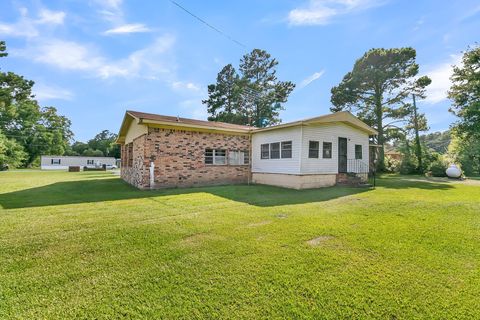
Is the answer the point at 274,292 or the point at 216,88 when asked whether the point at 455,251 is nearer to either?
the point at 274,292

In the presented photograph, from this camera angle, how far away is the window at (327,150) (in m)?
11.9

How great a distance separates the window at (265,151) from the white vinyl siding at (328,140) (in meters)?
2.44

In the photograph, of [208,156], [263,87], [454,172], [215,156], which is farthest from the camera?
[263,87]

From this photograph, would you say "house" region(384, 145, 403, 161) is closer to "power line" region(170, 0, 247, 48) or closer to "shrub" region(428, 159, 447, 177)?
"shrub" region(428, 159, 447, 177)

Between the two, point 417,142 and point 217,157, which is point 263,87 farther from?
point 217,157

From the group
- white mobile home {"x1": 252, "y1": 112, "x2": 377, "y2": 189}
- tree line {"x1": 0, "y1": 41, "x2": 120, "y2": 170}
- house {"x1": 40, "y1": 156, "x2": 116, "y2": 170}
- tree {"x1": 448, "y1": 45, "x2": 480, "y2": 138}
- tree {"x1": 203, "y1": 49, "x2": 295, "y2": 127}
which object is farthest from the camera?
house {"x1": 40, "y1": 156, "x2": 116, "y2": 170}

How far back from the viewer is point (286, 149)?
38.4 ft

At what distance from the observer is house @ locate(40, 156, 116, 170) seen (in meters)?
40.2

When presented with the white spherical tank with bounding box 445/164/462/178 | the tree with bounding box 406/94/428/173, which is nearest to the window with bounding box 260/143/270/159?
the white spherical tank with bounding box 445/164/462/178

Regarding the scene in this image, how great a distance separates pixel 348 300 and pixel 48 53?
1475 cm

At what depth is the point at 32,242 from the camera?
373cm

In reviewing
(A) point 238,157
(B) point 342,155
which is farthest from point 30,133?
(B) point 342,155

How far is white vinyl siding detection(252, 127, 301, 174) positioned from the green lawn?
577 cm

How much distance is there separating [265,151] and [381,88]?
668 inches
